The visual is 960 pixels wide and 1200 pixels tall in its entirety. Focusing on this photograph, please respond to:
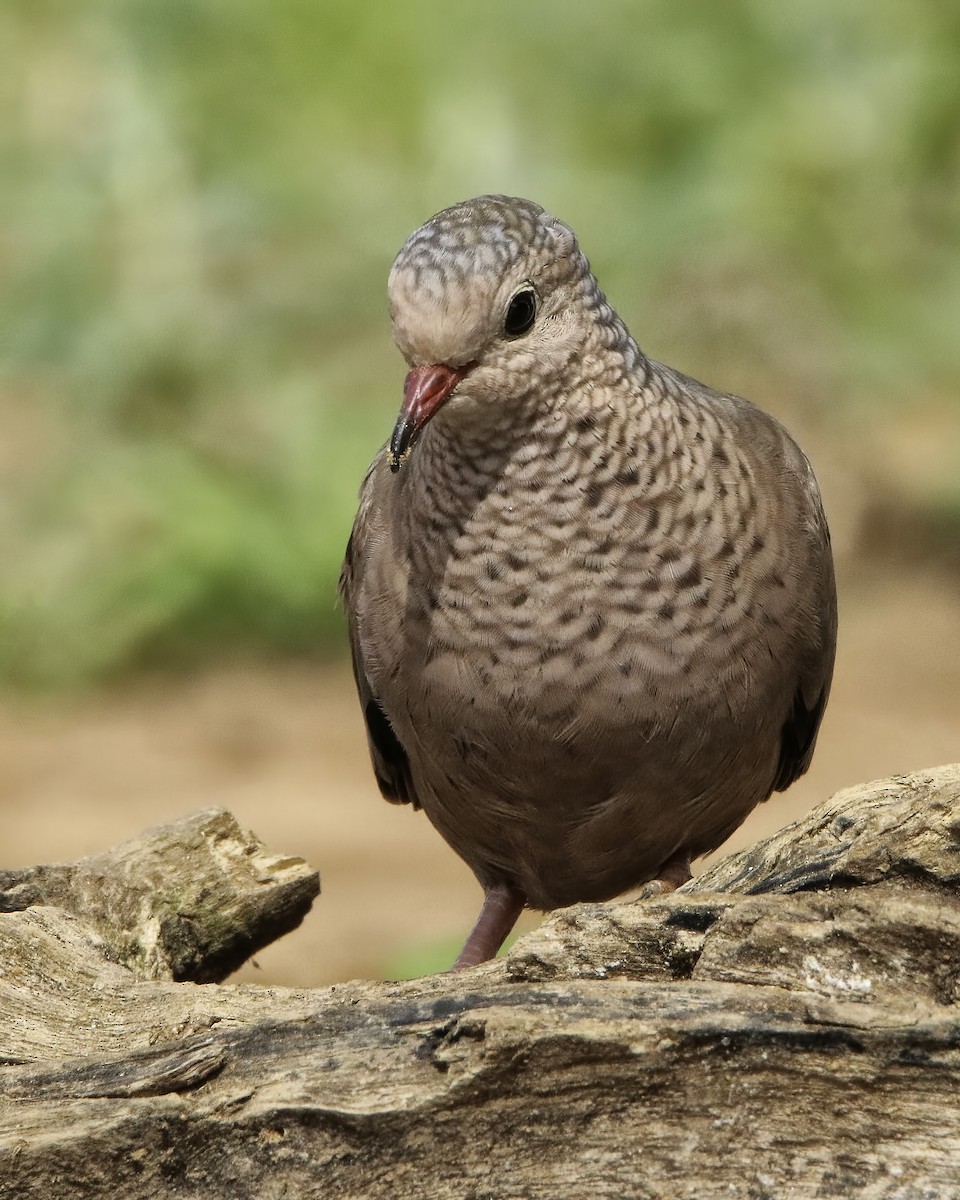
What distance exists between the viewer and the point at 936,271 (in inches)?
381

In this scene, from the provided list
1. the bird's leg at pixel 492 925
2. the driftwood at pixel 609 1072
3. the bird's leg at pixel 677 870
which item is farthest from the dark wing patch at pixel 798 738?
the driftwood at pixel 609 1072

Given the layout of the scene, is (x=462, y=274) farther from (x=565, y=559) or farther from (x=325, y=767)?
(x=325, y=767)

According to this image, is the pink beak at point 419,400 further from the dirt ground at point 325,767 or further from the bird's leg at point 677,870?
the dirt ground at point 325,767

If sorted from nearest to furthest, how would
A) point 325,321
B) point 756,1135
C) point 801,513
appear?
point 756,1135, point 801,513, point 325,321

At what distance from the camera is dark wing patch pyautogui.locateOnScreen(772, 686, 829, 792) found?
4625 millimetres

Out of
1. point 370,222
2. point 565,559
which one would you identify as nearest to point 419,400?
point 565,559

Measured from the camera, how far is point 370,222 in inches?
396

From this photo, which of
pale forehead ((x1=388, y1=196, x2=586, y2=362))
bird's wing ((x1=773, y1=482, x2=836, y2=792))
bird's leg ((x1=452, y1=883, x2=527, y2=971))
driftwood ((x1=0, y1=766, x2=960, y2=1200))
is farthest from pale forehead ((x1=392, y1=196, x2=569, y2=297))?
bird's leg ((x1=452, y1=883, x2=527, y2=971))

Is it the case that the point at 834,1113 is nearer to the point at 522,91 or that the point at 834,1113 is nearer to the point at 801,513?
the point at 801,513

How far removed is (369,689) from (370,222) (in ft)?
19.4

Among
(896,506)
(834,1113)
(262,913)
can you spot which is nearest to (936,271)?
(896,506)

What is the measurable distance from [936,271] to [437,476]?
20.9ft

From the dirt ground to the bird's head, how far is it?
3.18 m

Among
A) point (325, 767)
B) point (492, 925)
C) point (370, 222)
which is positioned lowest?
point (492, 925)
